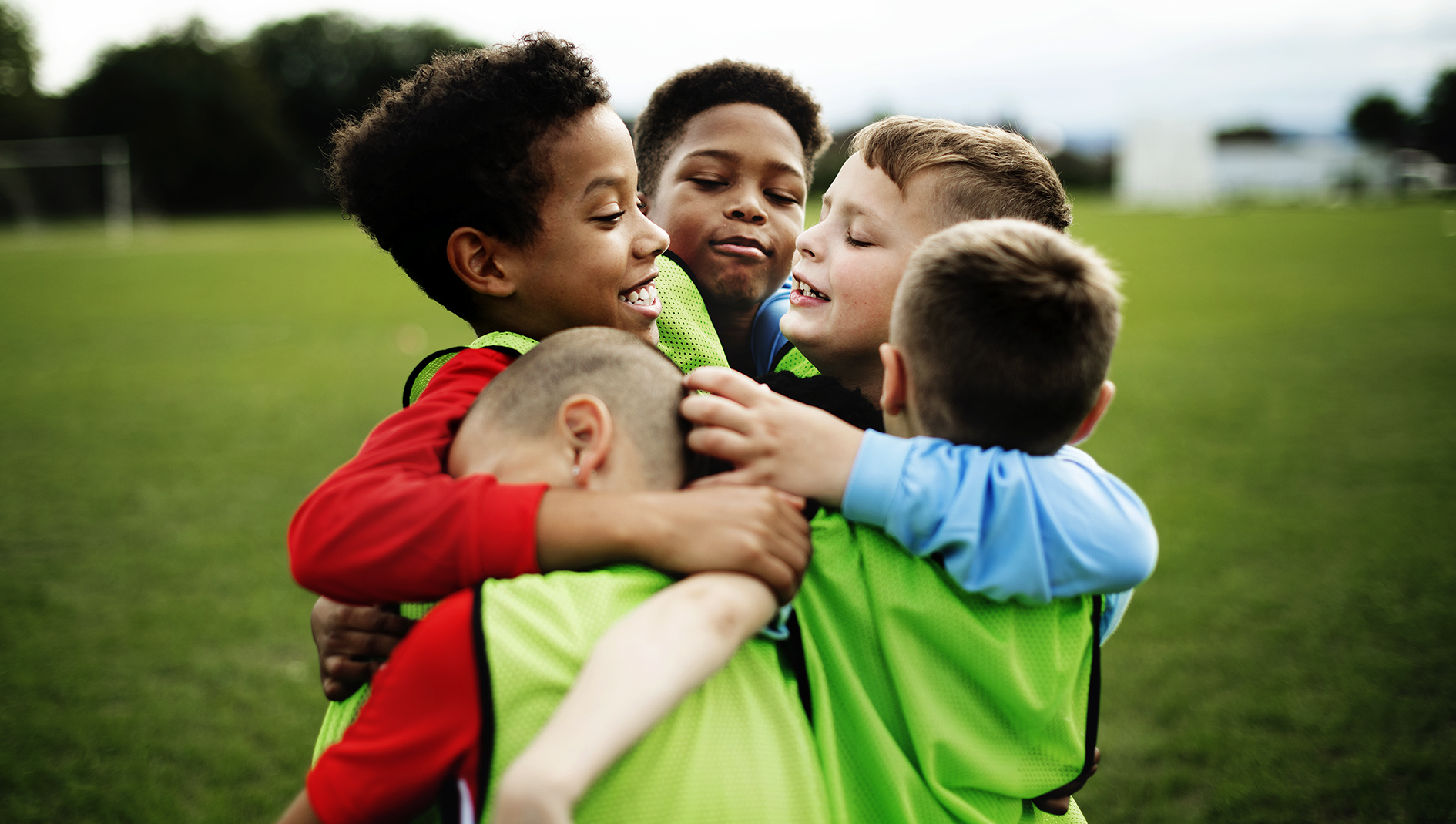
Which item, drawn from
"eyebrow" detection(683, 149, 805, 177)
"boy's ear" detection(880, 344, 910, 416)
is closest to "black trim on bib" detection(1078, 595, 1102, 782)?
"boy's ear" detection(880, 344, 910, 416)

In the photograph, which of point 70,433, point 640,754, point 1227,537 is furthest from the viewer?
point 70,433

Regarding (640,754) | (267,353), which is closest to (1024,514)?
(640,754)

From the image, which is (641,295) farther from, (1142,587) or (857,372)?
(1142,587)

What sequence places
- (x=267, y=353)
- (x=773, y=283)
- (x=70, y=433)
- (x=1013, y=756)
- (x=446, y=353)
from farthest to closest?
(x=267, y=353) → (x=70, y=433) → (x=773, y=283) → (x=446, y=353) → (x=1013, y=756)

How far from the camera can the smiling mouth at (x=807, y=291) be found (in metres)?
1.81

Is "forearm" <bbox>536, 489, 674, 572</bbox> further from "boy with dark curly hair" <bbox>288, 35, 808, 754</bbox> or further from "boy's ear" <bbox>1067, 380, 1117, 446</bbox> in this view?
"boy's ear" <bbox>1067, 380, 1117, 446</bbox>

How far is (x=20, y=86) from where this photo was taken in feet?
141

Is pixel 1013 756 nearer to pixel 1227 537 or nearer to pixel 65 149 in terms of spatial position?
pixel 1227 537

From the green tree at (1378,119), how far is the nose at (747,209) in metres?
74.6

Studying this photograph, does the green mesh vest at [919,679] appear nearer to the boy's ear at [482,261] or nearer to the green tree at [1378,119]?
the boy's ear at [482,261]

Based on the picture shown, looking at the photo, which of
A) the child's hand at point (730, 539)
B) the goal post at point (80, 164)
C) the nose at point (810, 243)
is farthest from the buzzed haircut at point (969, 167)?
the goal post at point (80, 164)

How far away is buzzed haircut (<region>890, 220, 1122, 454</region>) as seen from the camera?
1241mm

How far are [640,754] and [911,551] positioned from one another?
1.41ft

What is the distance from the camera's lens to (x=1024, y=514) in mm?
1175
